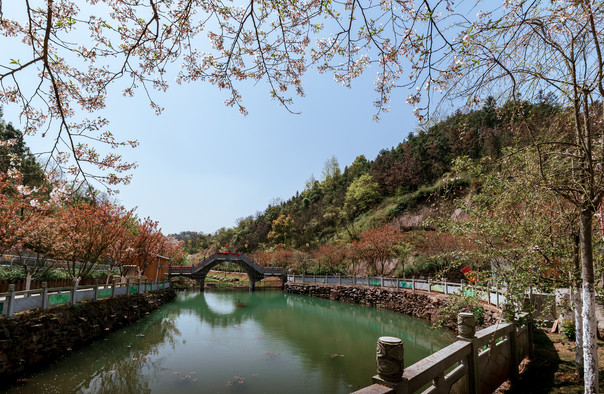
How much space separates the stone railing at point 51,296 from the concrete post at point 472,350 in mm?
9435

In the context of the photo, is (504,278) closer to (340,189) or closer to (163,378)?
(163,378)

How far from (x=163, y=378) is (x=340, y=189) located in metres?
45.4

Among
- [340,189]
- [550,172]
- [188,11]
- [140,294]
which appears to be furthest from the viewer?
[340,189]

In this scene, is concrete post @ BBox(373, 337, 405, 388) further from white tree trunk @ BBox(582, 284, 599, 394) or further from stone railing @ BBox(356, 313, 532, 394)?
white tree trunk @ BBox(582, 284, 599, 394)

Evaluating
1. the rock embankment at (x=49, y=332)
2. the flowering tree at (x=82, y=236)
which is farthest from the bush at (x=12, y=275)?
the rock embankment at (x=49, y=332)

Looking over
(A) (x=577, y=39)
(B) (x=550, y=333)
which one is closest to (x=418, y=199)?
(B) (x=550, y=333)

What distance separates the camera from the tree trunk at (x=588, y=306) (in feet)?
11.0

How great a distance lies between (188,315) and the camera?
17391 mm

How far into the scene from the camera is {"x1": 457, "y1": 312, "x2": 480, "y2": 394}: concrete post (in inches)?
157

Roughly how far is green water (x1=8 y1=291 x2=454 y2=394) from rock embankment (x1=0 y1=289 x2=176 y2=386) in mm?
374

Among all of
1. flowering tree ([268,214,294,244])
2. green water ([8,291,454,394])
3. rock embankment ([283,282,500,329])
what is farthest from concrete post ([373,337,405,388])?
flowering tree ([268,214,294,244])

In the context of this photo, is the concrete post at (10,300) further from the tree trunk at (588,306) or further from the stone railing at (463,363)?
the tree trunk at (588,306)

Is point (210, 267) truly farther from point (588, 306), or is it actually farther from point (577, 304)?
point (588, 306)

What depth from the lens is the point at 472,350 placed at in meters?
4.05
